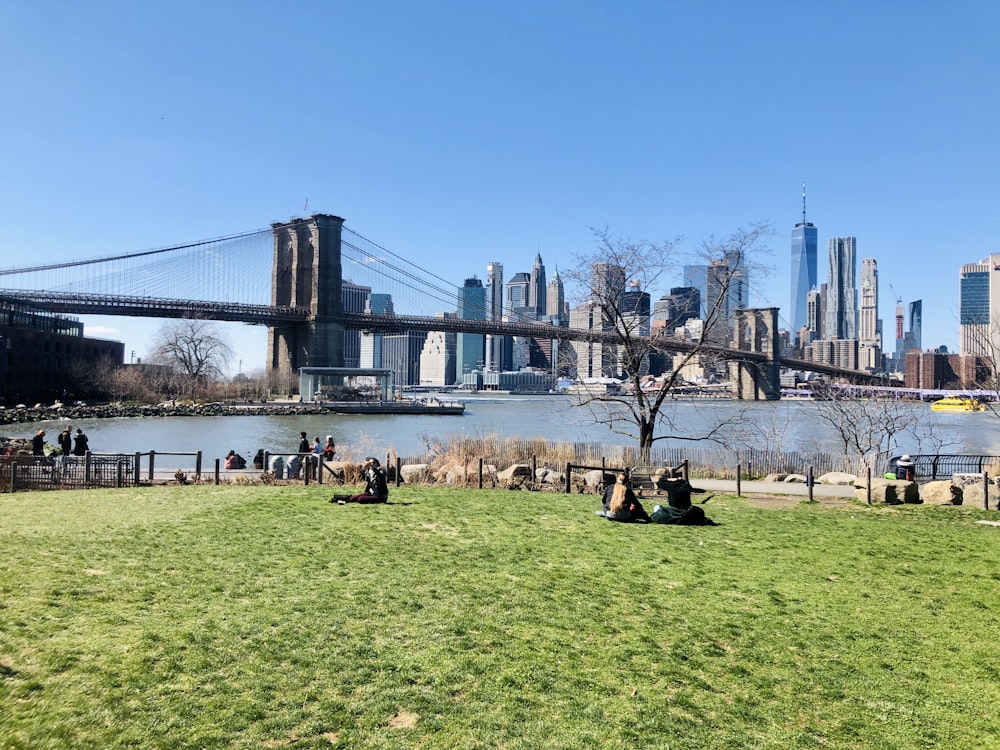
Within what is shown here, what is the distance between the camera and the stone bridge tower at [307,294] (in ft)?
251

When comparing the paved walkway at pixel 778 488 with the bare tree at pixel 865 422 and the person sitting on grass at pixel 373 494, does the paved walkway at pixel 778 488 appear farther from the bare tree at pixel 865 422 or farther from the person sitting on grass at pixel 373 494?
the person sitting on grass at pixel 373 494

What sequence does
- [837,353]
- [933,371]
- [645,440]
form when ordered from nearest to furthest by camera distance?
[645,440] → [933,371] → [837,353]

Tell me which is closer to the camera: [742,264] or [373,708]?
[373,708]

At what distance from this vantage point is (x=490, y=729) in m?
4.43

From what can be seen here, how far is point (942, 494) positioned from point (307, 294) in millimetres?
75551

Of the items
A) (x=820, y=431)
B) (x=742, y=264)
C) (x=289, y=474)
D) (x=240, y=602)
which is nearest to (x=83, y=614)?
(x=240, y=602)

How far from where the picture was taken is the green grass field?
4.46 metres

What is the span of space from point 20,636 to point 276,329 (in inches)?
3239

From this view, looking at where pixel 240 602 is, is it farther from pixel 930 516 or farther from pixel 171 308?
pixel 171 308

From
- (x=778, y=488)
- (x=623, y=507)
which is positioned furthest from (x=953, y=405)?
(x=623, y=507)

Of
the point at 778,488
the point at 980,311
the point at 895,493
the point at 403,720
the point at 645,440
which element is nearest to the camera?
the point at 403,720

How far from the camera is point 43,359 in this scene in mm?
66312

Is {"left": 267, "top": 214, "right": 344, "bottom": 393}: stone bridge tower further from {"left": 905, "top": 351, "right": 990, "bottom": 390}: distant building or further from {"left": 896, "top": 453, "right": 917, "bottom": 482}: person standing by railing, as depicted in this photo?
{"left": 905, "top": 351, "right": 990, "bottom": 390}: distant building

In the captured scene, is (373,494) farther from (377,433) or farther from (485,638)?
(377,433)
